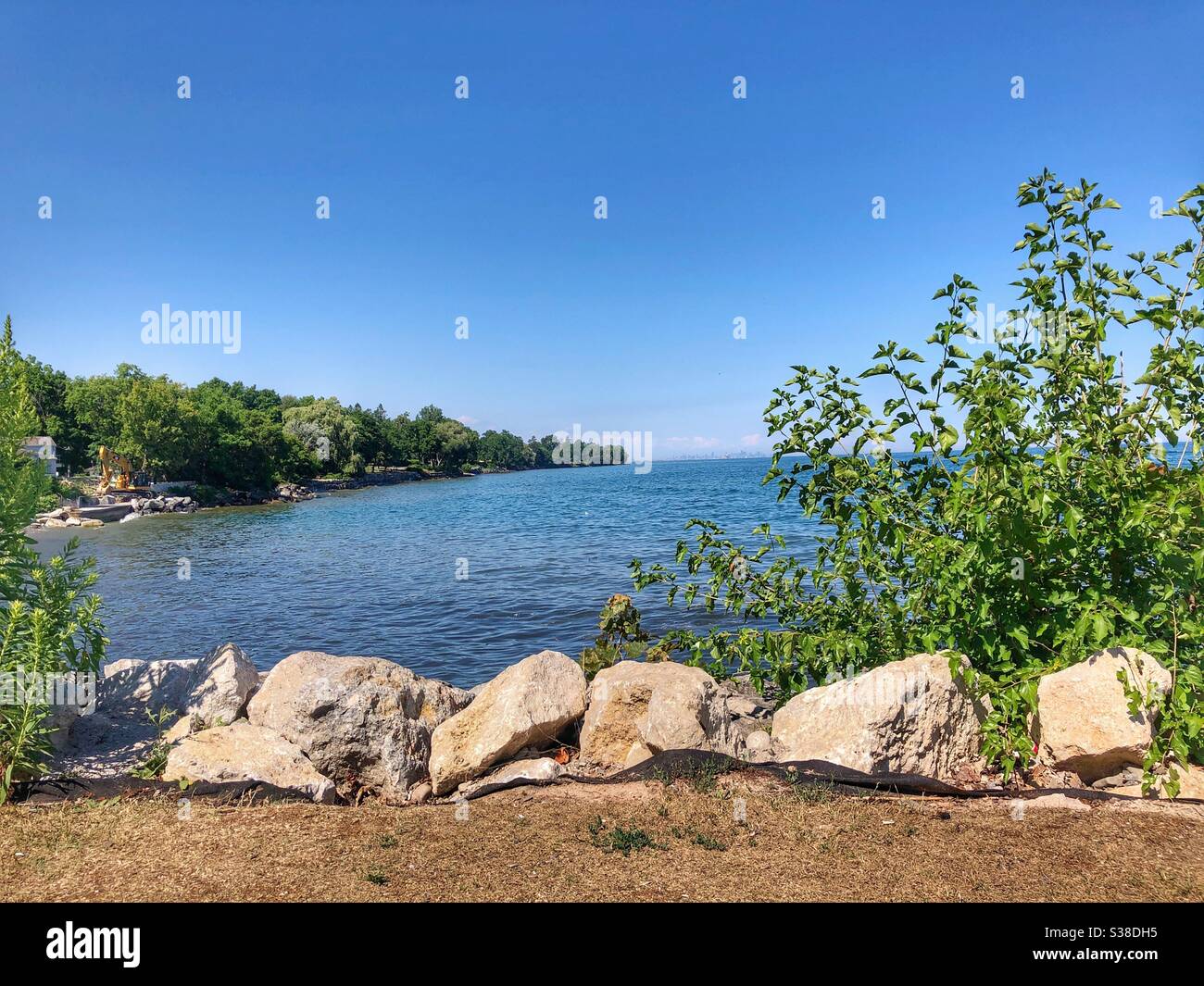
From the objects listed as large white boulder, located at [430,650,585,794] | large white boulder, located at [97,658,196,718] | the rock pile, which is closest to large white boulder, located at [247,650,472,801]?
the rock pile

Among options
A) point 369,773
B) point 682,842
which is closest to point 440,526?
point 369,773

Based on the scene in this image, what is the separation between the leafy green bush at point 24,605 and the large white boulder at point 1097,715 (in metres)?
8.95

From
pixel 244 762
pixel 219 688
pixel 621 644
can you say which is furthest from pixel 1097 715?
pixel 219 688

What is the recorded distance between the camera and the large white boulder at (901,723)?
669cm

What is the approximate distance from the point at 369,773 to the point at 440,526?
39581 millimetres

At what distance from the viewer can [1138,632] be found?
21.6ft

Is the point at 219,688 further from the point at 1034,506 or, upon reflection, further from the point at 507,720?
the point at 1034,506

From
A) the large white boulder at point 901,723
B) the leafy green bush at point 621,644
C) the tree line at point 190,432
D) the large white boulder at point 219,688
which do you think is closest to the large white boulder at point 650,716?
the large white boulder at point 901,723

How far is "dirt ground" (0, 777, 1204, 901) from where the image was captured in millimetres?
4625

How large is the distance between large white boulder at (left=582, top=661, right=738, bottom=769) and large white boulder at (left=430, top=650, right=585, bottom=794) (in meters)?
0.36

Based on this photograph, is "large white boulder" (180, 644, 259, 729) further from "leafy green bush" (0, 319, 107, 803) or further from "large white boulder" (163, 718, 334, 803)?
"leafy green bush" (0, 319, 107, 803)

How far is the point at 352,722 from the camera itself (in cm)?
762

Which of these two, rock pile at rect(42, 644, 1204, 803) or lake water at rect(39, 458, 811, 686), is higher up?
rock pile at rect(42, 644, 1204, 803)
